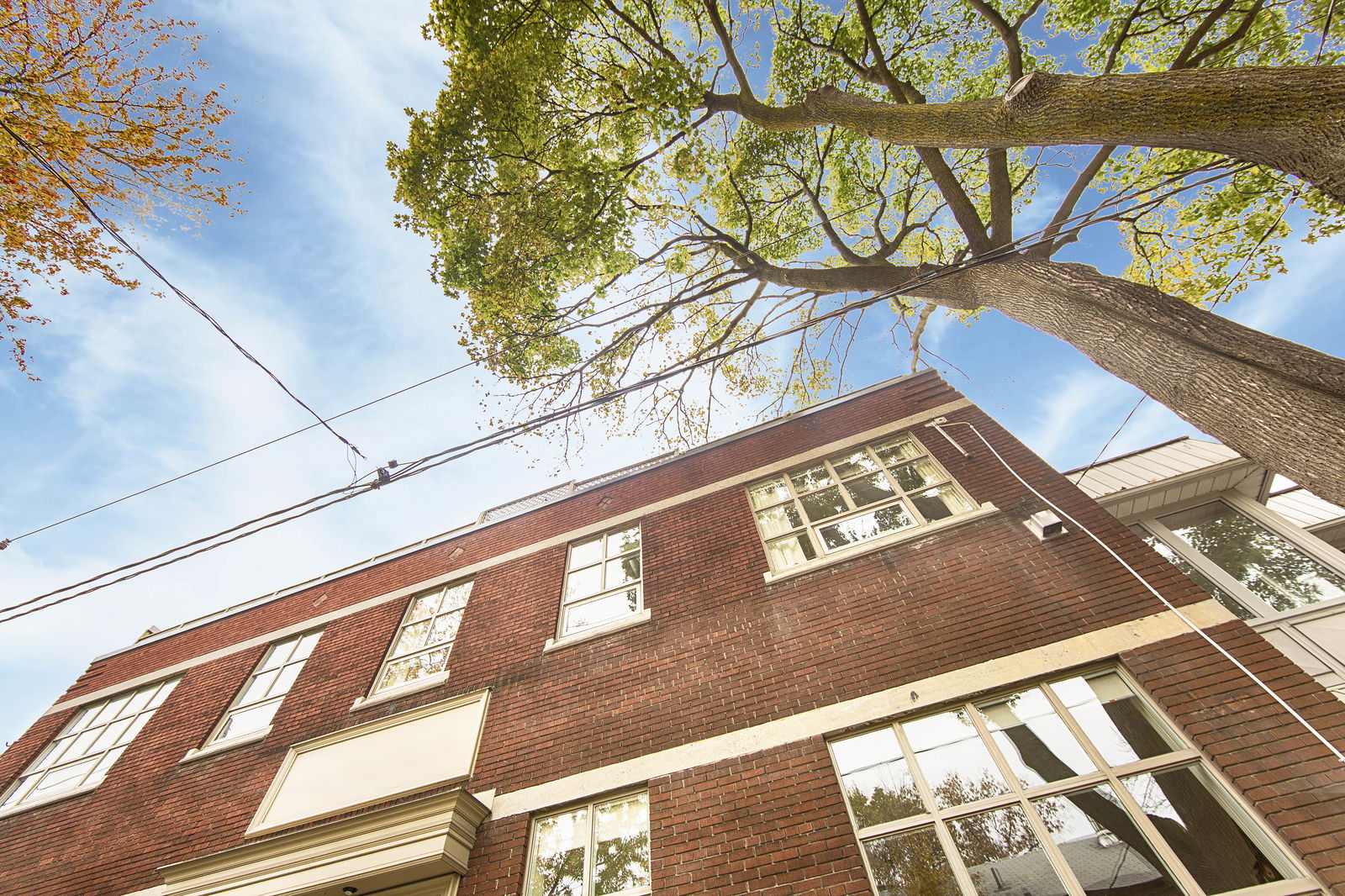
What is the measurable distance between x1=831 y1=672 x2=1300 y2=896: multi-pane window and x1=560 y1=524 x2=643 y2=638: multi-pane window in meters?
3.70

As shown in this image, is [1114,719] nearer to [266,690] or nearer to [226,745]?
[226,745]

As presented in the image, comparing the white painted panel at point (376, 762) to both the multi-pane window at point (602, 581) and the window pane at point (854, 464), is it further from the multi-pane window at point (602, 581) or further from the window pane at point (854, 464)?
the window pane at point (854, 464)

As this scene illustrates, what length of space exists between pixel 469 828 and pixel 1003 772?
17.4 ft

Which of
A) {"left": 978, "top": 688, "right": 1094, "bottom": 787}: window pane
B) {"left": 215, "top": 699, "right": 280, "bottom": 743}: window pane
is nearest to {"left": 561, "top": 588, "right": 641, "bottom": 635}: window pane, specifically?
{"left": 978, "top": 688, "right": 1094, "bottom": 787}: window pane

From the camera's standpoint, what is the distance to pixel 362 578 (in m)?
10.7

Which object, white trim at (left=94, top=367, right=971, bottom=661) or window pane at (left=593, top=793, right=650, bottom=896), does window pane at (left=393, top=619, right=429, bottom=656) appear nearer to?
white trim at (left=94, top=367, right=971, bottom=661)

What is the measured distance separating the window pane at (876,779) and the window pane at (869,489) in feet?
10.6

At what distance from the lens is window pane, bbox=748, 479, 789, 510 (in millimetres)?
8609

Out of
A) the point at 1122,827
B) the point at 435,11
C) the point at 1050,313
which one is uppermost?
the point at 435,11

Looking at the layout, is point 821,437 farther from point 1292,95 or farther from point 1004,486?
point 1292,95

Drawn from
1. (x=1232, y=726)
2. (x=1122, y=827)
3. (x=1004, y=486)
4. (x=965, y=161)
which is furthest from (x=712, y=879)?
(x=965, y=161)

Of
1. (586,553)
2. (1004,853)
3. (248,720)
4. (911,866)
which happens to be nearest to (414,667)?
(248,720)

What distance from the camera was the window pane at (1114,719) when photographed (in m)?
4.64

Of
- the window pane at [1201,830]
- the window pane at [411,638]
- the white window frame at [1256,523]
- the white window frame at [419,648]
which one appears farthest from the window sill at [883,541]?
the window pane at [411,638]
